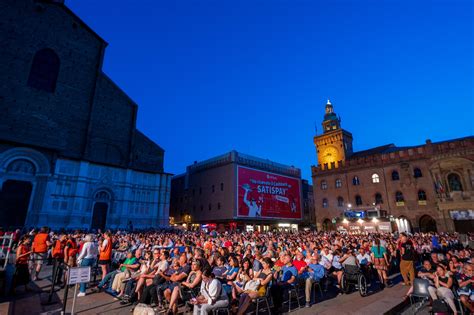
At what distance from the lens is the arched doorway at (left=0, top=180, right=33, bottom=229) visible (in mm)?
21461

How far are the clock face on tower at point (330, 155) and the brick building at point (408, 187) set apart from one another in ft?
31.8

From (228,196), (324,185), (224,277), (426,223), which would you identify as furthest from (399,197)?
(224,277)

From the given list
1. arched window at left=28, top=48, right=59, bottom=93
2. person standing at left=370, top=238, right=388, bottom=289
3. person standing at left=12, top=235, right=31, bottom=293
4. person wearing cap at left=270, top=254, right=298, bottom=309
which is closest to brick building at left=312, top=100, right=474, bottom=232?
person standing at left=370, top=238, right=388, bottom=289

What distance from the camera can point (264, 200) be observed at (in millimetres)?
46031

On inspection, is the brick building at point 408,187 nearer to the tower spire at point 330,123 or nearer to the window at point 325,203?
the window at point 325,203

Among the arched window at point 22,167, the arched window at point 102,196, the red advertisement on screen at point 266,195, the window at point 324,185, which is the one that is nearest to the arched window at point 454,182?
the window at point 324,185

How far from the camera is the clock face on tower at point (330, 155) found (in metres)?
51.7

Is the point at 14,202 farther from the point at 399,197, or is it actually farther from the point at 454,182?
the point at 454,182

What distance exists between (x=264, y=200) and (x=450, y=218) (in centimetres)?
2613

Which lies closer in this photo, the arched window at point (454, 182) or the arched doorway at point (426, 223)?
the arched window at point (454, 182)

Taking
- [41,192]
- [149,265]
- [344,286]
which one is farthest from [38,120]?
[344,286]

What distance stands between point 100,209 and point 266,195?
2856 centimetres

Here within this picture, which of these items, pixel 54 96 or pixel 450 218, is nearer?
pixel 54 96

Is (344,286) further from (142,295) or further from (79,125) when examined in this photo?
(79,125)
